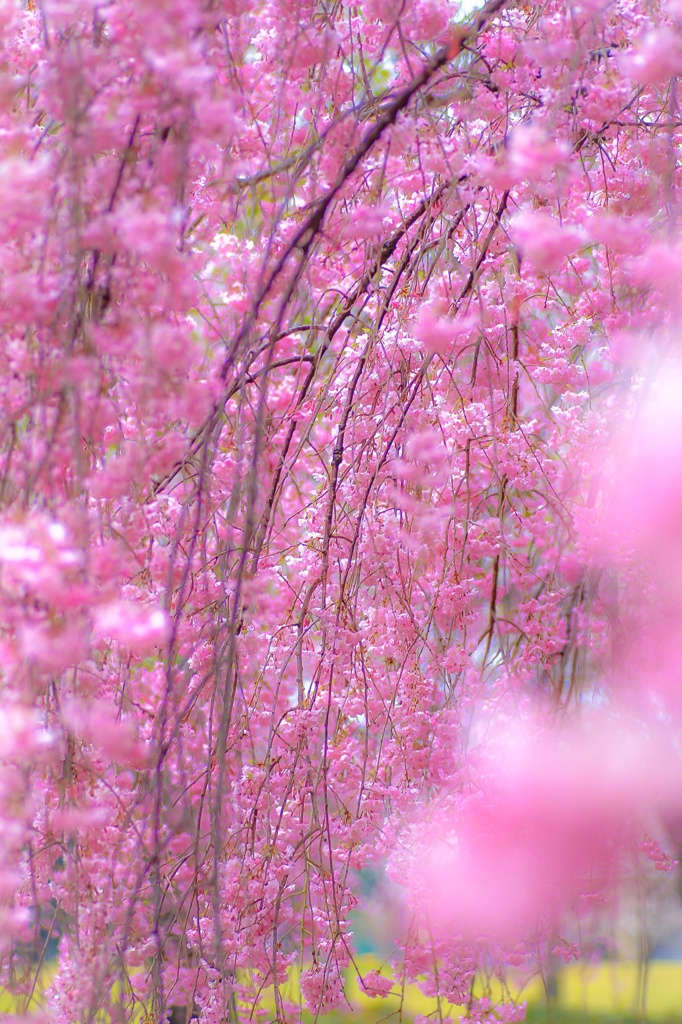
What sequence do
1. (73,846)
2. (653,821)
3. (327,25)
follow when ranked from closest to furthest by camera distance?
1. (73,846)
2. (327,25)
3. (653,821)

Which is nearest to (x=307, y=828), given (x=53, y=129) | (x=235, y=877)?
(x=235, y=877)

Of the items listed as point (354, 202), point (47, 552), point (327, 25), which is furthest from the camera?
point (354, 202)

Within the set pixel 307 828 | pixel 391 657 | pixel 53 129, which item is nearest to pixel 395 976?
pixel 307 828

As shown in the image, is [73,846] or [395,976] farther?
[395,976]

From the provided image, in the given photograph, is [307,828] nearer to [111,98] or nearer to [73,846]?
[73,846]

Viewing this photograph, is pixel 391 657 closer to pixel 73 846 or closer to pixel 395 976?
pixel 395 976

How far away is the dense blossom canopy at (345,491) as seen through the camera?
99cm

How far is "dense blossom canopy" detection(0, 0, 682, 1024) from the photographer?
0.99 metres

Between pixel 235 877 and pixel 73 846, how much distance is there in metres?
0.44

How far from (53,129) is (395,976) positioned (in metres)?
1.32

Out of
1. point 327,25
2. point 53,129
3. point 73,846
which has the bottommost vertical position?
point 73,846

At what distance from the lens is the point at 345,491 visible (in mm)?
1661

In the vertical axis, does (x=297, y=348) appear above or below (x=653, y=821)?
above

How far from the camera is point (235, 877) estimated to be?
150 cm
